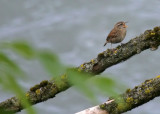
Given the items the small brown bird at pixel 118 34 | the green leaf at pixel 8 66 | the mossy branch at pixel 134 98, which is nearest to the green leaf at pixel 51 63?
the green leaf at pixel 8 66

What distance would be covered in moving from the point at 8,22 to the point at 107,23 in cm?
306

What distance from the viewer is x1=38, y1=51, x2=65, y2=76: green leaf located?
111cm

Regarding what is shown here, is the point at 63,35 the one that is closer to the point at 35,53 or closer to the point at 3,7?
the point at 3,7

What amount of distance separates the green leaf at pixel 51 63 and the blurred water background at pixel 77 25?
39.1 ft

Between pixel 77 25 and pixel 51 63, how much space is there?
49.1 ft

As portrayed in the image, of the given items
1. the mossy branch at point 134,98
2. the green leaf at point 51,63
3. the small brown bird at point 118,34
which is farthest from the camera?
the small brown bird at point 118,34

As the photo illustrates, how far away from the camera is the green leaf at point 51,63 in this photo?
1.11m

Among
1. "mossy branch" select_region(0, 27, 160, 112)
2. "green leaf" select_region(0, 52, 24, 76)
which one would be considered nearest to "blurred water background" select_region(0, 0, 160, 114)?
"mossy branch" select_region(0, 27, 160, 112)

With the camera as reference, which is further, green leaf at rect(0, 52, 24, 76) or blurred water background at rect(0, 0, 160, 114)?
blurred water background at rect(0, 0, 160, 114)

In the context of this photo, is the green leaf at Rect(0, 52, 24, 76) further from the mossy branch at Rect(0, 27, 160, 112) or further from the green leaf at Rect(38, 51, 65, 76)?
the mossy branch at Rect(0, 27, 160, 112)

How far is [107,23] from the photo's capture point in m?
16.1

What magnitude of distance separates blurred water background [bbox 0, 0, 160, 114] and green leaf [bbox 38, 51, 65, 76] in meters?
11.9

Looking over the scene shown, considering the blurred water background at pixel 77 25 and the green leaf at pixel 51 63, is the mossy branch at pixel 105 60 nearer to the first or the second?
the green leaf at pixel 51 63

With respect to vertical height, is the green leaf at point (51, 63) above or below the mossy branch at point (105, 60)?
below
